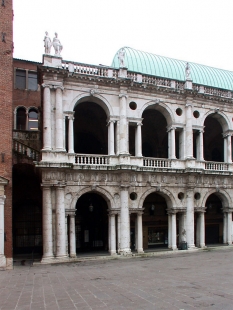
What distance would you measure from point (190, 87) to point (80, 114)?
872 centimetres

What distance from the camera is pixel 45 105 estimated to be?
21.0 meters

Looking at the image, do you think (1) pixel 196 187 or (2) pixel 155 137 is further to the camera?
(2) pixel 155 137

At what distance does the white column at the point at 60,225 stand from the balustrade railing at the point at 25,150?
2.88 metres

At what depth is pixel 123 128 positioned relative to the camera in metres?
22.6

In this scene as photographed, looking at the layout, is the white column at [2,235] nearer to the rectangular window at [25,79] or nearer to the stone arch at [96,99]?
the stone arch at [96,99]

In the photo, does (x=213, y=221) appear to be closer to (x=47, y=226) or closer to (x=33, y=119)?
(x=47, y=226)

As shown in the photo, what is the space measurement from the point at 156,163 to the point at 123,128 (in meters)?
3.58

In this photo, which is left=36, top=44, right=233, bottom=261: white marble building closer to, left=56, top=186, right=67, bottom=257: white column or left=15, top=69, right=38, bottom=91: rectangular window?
left=56, top=186, right=67, bottom=257: white column

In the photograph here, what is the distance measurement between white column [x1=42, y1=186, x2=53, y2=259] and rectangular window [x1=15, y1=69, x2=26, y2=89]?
11.8m

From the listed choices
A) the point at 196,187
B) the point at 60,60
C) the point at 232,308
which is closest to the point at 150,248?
the point at 196,187

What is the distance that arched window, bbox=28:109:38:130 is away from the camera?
91.9ft

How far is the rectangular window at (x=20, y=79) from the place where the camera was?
28.1m

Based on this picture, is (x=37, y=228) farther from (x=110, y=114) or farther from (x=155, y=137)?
(x=155, y=137)

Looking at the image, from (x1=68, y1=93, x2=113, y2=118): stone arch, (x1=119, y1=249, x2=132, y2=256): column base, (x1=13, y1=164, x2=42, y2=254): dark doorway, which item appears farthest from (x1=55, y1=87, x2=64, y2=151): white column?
(x1=119, y1=249, x2=132, y2=256): column base
